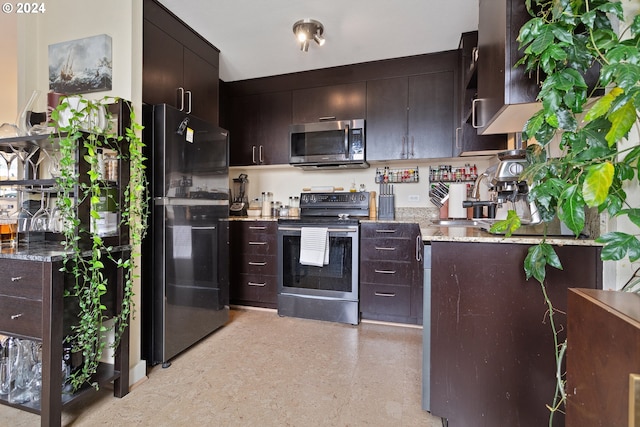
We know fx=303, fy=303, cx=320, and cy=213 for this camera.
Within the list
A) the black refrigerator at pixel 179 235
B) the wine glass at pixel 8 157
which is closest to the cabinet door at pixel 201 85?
the black refrigerator at pixel 179 235

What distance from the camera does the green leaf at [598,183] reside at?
641 mm

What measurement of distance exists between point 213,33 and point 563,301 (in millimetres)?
2792

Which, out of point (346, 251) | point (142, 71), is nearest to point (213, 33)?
point (142, 71)

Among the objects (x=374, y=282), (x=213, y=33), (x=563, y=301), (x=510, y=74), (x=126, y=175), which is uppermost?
(x=213, y=33)

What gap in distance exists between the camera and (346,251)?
8.79 feet

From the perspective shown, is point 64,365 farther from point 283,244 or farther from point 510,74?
point 510,74

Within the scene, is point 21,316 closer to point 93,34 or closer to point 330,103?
point 93,34

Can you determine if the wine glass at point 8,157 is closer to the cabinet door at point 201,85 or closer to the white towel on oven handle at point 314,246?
the cabinet door at point 201,85

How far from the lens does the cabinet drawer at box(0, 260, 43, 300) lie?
129 centimetres

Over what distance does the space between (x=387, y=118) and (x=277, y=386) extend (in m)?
2.35

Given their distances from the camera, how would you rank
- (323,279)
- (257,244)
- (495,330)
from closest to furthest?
1. (495,330)
2. (323,279)
3. (257,244)

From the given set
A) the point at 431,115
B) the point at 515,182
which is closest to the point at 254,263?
the point at 431,115

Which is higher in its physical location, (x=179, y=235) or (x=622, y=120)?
(x=622, y=120)

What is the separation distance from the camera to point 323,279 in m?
2.72
